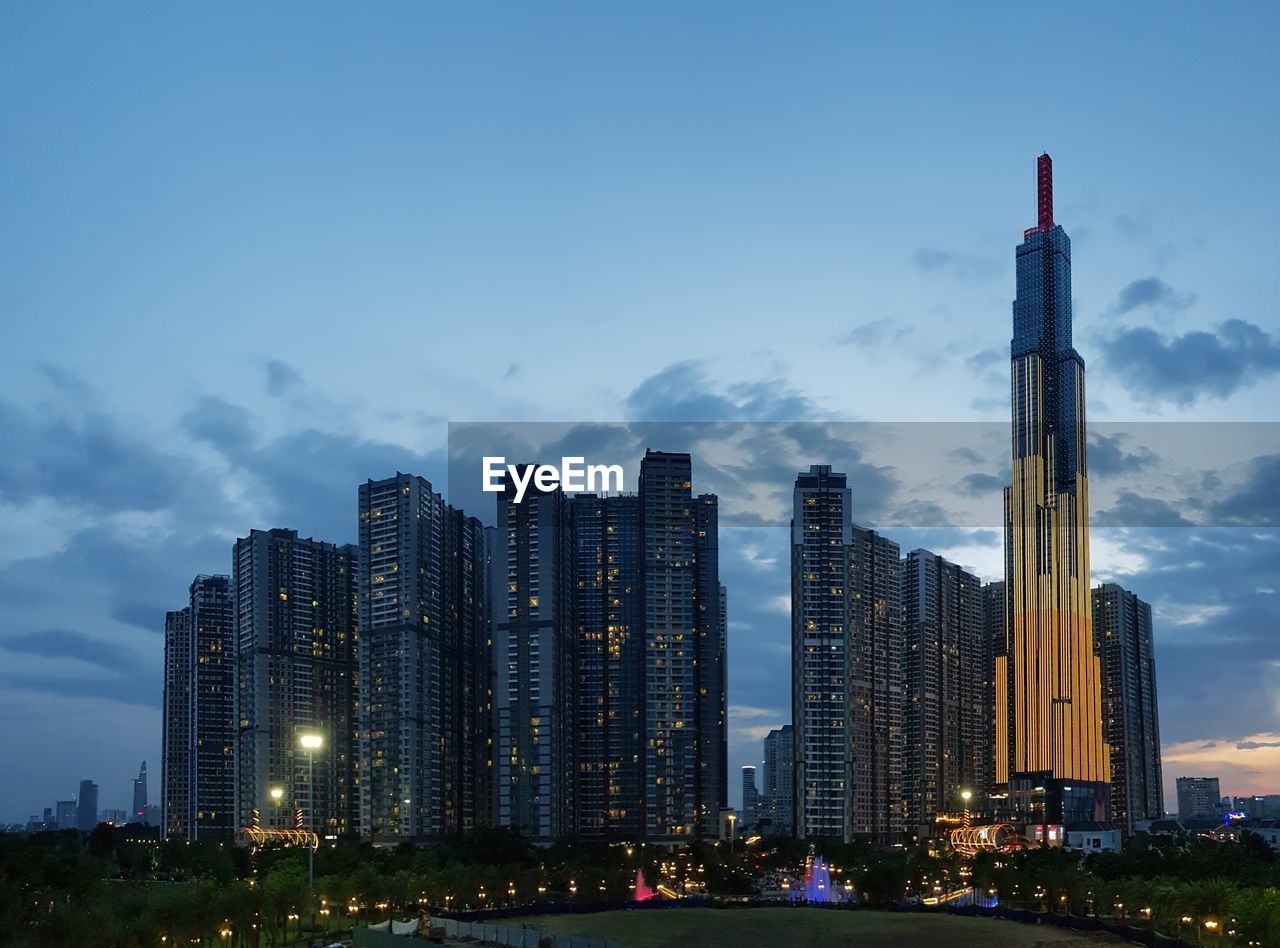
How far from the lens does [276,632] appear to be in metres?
186

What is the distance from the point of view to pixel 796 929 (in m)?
95.0

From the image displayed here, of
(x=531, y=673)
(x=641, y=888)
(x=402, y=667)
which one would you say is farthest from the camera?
(x=531, y=673)

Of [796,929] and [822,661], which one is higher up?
[822,661]

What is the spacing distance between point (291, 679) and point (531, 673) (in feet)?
106

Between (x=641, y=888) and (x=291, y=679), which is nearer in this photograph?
(x=641, y=888)

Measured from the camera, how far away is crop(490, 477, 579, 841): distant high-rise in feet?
597

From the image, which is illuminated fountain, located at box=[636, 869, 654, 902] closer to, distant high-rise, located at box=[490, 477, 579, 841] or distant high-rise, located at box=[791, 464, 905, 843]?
distant high-rise, located at box=[490, 477, 579, 841]

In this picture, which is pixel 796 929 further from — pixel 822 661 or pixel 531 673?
pixel 822 661

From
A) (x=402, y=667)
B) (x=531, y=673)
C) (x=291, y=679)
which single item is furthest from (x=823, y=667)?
(x=291, y=679)

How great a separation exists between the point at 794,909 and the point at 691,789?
88.3m

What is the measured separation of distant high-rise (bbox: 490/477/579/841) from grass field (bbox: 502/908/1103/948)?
75.6 m

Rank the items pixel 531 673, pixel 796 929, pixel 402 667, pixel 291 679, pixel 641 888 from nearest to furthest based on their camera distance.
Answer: pixel 796 929
pixel 641 888
pixel 402 667
pixel 531 673
pixel 291 679

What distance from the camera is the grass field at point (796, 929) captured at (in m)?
87.0

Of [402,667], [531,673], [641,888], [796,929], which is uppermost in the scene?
[402,667]
